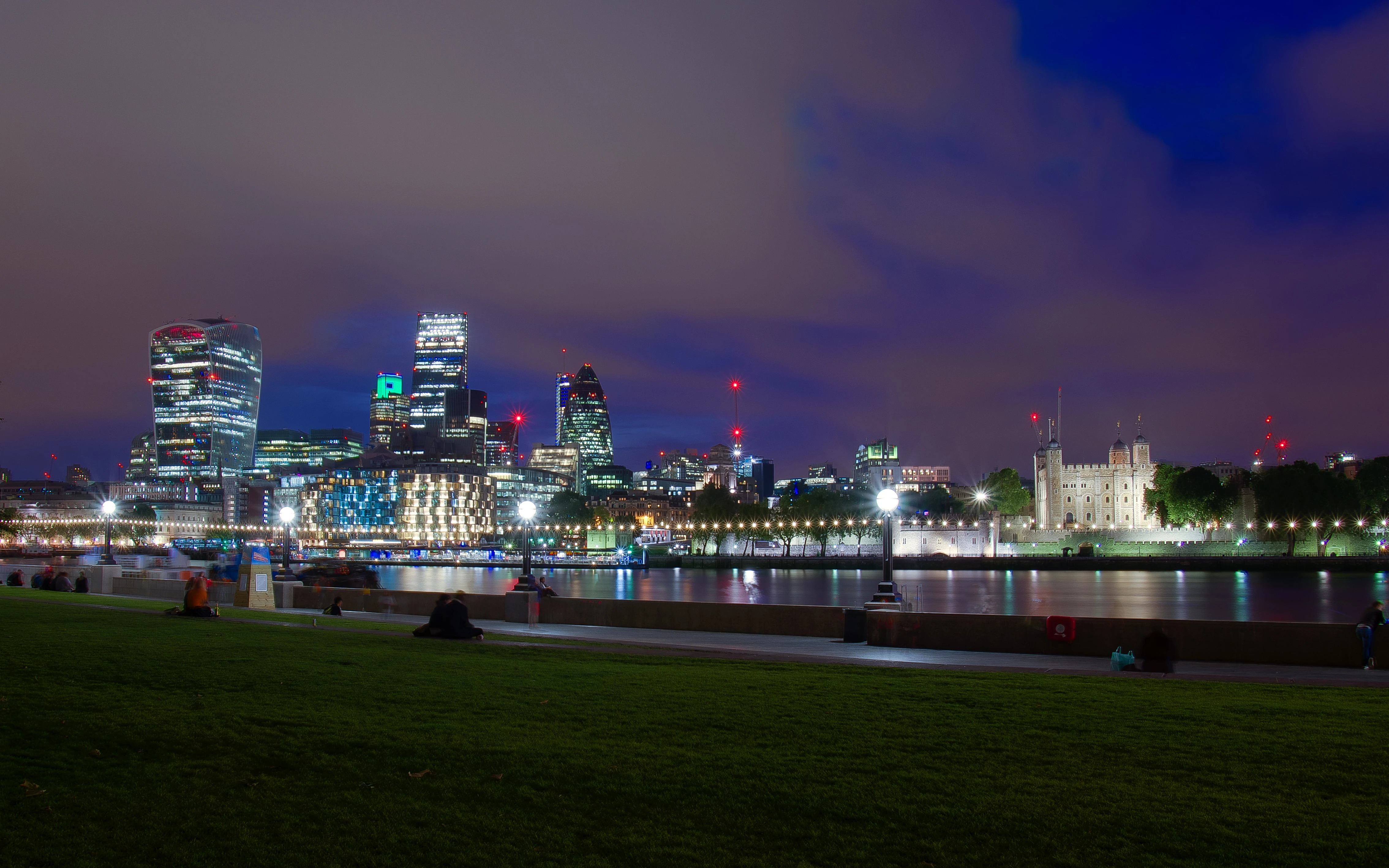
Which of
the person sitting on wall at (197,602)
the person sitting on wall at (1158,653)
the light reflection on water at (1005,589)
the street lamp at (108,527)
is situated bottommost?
the light reflection on water at (1005,589)

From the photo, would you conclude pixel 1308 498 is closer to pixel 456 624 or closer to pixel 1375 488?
pixel 1375 488

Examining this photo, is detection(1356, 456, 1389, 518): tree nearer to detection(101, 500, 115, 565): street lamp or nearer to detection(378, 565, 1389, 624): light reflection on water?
detection(378, 565, 1389, 624): light reflection on water

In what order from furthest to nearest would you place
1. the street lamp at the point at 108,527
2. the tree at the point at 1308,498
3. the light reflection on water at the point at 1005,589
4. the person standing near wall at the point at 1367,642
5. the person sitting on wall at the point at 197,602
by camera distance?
the tree at the point at 1308,498 < the light reflection on water at the point at 1005,589 < the street lamp at the point at 108,527 < the person sitting on wall at the point at 197,602 < the person standing near wall at the point at 1367,642

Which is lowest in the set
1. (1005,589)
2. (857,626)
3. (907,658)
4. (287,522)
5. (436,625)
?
(1005,589)

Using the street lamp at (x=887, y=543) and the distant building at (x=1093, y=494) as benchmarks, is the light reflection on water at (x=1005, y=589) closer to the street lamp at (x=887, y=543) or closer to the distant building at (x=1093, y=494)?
the street lamp at (x=887, y=543)

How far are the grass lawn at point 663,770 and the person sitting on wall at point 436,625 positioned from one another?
6.03 m

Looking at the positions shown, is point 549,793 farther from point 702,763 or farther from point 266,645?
point 266,645

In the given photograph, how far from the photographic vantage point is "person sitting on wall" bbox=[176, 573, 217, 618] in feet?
79.5

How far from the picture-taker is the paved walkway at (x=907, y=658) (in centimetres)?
1695

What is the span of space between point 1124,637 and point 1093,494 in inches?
7133

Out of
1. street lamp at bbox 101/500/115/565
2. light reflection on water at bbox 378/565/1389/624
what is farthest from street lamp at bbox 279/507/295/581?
light reflection on water at bbox 378/565/1389/624

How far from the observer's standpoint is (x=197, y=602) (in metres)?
24.8

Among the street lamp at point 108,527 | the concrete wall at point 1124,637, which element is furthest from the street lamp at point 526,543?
the street lamp at point 108,527

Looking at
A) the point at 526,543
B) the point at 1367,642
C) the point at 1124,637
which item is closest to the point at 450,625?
the point at 1124,637
